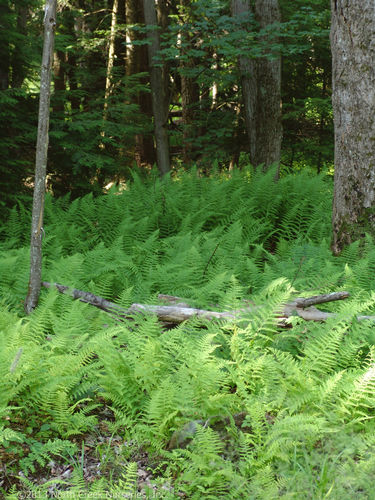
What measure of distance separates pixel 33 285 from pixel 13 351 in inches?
57.5

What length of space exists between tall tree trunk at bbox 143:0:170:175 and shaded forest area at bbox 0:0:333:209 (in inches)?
2.9

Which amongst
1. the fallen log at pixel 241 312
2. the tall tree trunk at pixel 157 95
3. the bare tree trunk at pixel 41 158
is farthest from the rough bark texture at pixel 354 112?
the tall tree trunk at pixel 157 95

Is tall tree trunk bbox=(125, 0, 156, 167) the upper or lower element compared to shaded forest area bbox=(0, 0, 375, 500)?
upper

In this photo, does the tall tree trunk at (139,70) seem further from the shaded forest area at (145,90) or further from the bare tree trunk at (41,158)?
the bare tree trunk at (41,158)

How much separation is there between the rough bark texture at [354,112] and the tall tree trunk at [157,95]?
5379 mm

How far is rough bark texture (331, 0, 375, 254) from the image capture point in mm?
5344

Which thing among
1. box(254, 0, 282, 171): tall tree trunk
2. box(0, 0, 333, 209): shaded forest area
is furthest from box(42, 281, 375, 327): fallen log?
box(254, 0, 282, 171): tall tree trunk

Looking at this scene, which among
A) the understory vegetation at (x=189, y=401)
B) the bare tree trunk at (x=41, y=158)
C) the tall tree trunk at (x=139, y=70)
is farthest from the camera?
the tall tree trunk at (x=139, y=70)

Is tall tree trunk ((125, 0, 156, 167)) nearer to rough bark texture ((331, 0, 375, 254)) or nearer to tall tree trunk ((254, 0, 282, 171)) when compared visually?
tall tree trunk ((254, 0, 282, 171))

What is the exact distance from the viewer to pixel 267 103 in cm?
940

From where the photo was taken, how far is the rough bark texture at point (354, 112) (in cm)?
534

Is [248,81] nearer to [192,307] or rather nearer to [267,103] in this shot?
[267,103]

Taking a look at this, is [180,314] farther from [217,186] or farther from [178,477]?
[217,186]

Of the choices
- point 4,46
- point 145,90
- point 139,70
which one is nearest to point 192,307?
point 4,46
